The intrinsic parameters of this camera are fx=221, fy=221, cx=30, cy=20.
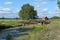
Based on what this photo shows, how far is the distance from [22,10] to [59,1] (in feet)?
223

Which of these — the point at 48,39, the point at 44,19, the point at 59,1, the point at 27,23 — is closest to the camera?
the point at 48,39

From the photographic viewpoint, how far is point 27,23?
105m

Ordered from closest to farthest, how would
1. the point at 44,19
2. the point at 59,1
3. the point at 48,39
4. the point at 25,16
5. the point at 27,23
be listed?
the point at 48,39, the point at 59,1, the point at 44,19, the point at 27,23, the point at 25,16

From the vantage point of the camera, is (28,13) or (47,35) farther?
(28,13)

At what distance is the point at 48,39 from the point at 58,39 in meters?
1.28

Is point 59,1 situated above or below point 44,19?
above

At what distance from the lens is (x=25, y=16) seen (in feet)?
427

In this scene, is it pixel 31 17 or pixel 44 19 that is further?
pixel 31 17

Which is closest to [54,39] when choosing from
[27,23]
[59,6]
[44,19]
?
[59,6]

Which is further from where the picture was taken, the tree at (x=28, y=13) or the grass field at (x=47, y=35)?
the tree at (x=28, y=13)

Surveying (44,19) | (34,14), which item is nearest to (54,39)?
(44,19)

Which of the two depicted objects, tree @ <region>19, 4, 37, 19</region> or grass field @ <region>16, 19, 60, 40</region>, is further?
tree @ <region>19, 4, 37, 19</region>

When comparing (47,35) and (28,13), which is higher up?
(28,13)

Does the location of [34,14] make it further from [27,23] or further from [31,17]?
[27,23]
